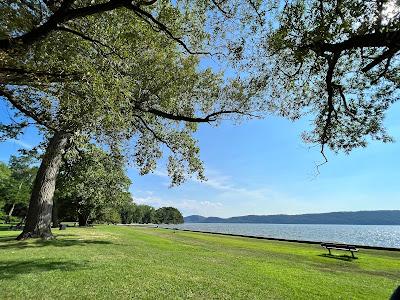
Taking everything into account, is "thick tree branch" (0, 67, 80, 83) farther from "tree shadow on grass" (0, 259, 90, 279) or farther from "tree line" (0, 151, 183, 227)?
"tree line" (0, 151, 183, 227)

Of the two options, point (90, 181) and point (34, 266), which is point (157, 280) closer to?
point (34, 266)

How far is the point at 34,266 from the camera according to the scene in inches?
590

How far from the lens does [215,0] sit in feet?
41.7

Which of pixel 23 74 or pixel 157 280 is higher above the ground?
pixel 23 74

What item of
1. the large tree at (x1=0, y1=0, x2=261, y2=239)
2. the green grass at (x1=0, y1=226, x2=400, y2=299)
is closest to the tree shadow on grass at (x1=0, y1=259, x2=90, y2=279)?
the green grass at (x1=0, y1=226, x2=400, y2=299)

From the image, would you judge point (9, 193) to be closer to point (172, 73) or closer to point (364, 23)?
point (172, 73)

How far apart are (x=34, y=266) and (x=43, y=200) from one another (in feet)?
38.9

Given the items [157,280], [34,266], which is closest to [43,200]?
[34,266]

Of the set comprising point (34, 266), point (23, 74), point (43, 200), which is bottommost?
point (34, 266)

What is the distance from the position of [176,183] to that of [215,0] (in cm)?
1575

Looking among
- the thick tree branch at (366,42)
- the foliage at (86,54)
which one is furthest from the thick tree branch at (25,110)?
the thick tree branch at (366,42)

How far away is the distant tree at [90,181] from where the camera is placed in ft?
105

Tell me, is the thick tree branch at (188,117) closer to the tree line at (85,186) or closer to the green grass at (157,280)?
the tree line at (85,186)

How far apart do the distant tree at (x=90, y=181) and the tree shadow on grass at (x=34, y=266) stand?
9.80m
